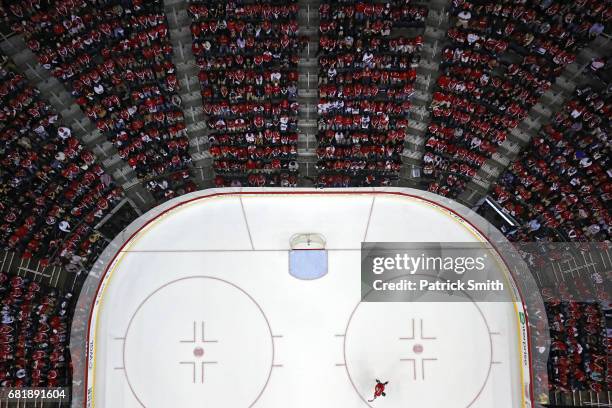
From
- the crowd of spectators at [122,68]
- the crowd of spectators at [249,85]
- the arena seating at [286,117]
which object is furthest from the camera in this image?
the crowd of spectators at [249,85]

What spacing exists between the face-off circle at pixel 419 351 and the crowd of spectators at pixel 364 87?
14.3 feet

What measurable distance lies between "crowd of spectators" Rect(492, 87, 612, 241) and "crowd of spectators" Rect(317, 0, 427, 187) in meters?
3.78

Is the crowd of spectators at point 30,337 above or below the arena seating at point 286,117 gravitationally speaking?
below

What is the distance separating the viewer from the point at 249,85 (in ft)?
54.8

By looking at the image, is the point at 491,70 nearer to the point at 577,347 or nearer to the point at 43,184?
the point at 577,347

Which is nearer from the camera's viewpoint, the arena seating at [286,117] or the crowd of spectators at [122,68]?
the crowd of spectators at [122,68]

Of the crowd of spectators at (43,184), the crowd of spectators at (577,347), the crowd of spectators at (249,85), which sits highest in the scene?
the crowd of spectators at (249,85)

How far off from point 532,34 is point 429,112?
3.64 m

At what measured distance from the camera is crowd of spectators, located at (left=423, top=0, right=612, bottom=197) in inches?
637

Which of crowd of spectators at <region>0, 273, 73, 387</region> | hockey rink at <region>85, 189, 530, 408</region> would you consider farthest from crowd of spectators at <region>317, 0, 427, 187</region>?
crowd of spectators at <region>0, 273, 73, 387</region>

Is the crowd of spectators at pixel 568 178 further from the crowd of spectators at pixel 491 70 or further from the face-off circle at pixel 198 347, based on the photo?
the face-off circle at pixel 198 347

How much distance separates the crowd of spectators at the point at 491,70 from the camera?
53.1ft

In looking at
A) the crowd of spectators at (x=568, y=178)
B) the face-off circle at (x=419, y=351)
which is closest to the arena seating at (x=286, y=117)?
the crowd of spectators at (x=568, y=178)

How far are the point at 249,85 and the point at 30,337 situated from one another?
32.4ft
